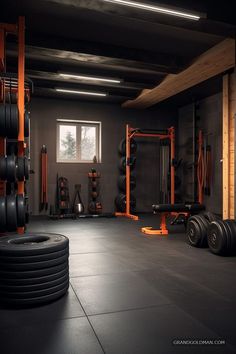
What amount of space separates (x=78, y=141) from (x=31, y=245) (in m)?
5.81

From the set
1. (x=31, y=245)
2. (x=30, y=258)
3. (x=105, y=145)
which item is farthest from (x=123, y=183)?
(x=30, y=258)

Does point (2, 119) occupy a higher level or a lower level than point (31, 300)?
higher

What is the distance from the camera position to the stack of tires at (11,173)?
3453mm

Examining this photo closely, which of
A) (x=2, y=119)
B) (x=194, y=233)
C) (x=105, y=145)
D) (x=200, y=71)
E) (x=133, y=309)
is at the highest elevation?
(x=200, y=71)

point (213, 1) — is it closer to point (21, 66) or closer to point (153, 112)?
point (21, 66)

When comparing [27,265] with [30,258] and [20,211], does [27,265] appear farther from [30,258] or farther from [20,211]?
[20,211]

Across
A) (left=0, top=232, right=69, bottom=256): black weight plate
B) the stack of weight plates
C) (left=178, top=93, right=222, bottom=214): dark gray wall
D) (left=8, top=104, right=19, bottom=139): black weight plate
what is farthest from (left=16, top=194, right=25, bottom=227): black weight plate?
(left=178, top=93, right=222, bottom=214): dark gray wall

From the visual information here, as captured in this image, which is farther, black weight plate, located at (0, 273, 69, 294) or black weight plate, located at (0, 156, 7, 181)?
black weight plate, located at (0, 156, 7, 181)

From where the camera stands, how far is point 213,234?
3.69m

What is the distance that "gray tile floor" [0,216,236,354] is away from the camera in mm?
1623

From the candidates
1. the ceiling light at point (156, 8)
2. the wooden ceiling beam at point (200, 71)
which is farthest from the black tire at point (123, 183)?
the ceiling light at point (156, 8)

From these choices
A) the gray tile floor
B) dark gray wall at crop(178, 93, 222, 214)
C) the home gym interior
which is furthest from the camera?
dark gray wall at crop(178, 93, 222, 214)

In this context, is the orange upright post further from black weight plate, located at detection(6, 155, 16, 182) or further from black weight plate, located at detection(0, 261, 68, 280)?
black weight plate, located at detection(0, 261, 68, 280)

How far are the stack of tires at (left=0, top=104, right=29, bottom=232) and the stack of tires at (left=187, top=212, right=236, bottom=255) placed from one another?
2.28 metres
